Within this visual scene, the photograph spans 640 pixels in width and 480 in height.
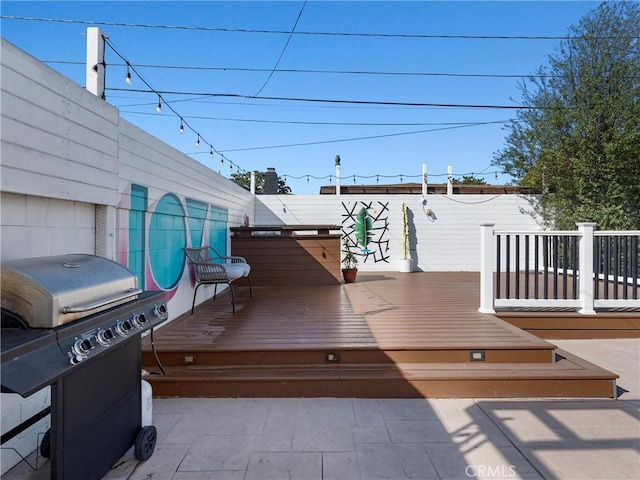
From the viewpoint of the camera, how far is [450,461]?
5.82 feet

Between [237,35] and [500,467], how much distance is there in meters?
7.04

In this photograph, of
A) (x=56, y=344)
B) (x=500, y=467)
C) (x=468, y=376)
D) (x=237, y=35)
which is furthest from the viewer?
(x=237, y=35)

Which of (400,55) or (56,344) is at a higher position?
(400,55)

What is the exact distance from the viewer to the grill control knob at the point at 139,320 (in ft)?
5.36

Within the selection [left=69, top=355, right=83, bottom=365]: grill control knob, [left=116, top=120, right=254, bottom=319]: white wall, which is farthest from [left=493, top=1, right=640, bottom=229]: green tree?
[left=69, top=355, right=83, bottom=365]: grill control knob

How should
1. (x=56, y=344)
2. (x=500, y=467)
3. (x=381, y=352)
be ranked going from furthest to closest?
(x=381, y=352) → (x=500, y=467) → (x=56, y=344)

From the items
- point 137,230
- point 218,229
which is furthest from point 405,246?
point 137,230

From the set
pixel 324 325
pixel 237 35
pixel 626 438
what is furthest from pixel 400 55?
pixel 626 438

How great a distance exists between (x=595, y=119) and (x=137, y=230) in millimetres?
8702

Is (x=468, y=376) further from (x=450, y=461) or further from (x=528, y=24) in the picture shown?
(x=528, y=24)

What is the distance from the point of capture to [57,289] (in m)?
1.30

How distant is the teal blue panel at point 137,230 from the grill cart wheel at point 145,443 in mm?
1437

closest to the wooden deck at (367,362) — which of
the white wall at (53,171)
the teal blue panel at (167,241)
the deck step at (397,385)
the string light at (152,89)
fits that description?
the deck step at (397,385)

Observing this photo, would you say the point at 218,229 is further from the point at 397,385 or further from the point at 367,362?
the point at 397,385
